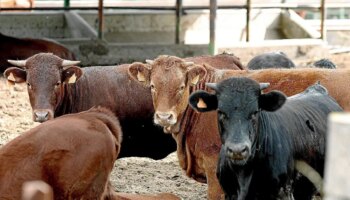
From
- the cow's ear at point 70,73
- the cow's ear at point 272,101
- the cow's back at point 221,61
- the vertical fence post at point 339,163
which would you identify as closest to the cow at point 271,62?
the cow's back at point 221,61

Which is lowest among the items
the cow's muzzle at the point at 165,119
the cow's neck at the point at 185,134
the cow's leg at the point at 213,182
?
the cow's leg at the point at 213,182

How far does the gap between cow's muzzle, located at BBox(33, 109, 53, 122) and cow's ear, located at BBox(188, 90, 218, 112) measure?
2.44 m

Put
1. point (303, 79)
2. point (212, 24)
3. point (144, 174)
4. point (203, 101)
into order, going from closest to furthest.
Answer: point (203, 101), point (303, 79), point (144, 174), point (212, 24)

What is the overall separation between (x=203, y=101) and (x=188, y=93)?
167cm

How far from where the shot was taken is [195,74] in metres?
7.75

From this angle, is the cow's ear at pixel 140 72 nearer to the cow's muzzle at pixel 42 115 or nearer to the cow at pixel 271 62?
the cow's muzzle at pixel 42 115

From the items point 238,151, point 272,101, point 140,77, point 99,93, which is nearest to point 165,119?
point 140,77

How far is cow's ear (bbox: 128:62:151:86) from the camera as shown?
7.92 m

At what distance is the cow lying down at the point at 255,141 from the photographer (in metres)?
5.68

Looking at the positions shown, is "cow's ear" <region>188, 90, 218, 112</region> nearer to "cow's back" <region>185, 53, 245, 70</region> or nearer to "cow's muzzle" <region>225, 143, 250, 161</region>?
"cow's muzzle" <region>225, 143, 250, 161</region>

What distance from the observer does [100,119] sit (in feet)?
21.1

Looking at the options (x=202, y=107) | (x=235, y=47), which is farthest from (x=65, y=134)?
(x=235, y=47)

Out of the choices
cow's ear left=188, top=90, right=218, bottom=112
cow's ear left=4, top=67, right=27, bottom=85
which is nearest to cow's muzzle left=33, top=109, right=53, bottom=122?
cow's ear left=4, top=67, right=27, bottom=85

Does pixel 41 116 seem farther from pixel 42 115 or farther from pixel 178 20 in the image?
pixel 178 20
